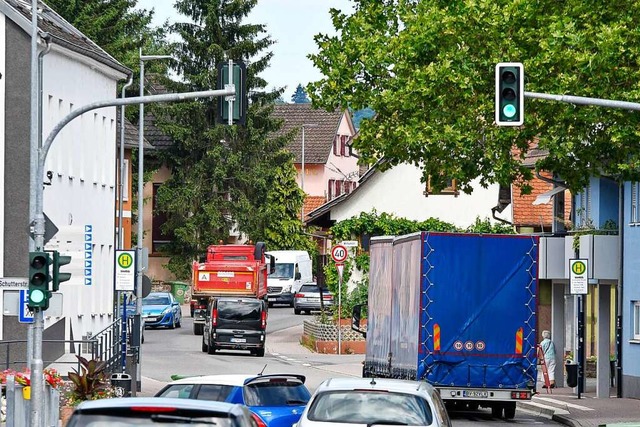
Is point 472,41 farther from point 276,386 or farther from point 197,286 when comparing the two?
point 197,286

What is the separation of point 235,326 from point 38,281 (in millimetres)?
29214

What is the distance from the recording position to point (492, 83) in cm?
3591

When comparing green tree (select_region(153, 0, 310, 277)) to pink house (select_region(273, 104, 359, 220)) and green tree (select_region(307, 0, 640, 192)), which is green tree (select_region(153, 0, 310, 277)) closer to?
pink house (select_region(273, 104, 359, 220))

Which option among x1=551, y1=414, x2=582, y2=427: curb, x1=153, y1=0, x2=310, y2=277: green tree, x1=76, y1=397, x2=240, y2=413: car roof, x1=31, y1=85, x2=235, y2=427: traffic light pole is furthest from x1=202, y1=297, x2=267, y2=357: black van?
x1=76, y1=397, x2=240, y2=413: car roof

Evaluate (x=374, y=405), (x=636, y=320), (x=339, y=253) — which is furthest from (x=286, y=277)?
(x=374, y=405)

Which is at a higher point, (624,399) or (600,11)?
(600,11)

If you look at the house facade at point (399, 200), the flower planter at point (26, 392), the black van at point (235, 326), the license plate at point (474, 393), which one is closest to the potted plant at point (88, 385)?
the flower planter at point (26, 392)

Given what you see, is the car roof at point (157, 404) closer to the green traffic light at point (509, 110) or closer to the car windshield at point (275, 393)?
the car windshield at point (275, 393)

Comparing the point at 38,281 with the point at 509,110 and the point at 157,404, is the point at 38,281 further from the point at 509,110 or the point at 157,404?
the point at 157,404

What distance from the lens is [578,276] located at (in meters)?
36.2

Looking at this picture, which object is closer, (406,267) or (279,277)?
(406,267)

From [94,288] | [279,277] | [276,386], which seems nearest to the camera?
[276,386]

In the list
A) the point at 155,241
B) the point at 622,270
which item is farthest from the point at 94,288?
the point at 155,241

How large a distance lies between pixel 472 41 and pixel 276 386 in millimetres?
17166
